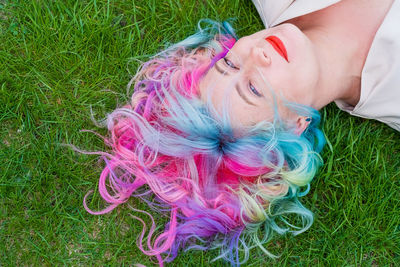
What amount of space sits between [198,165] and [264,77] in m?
0.63

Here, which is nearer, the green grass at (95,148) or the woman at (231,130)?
the woman at (231,130)

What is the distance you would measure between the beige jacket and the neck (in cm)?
8

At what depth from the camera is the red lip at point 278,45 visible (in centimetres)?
190

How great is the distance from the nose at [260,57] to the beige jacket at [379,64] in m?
0.56

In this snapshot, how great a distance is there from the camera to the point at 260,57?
1.86 meters

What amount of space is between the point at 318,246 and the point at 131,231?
1187 millimetres

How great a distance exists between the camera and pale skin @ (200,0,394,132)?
190cm

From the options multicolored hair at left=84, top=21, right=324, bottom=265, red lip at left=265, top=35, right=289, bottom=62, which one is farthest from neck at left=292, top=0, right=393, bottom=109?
red lip at left=265, top=35, right=289, bottom=62

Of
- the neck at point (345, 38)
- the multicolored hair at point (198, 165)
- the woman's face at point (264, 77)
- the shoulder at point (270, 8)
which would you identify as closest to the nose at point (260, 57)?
the woman's face at point (264, 77)

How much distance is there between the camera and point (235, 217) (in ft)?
7.33

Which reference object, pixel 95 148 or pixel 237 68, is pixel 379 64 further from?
pixel 95 148

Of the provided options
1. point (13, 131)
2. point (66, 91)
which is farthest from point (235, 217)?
point (13, 131)

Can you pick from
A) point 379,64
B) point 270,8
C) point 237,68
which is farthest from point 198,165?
point 379,64

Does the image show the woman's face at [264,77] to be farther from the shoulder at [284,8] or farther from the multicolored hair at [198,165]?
the shoulder at [284,8]
